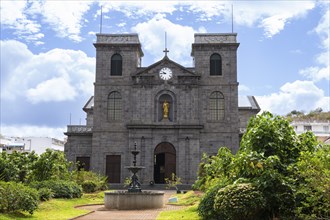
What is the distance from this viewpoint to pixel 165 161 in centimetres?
4319

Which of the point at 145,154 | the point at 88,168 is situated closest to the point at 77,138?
the point at 88,168

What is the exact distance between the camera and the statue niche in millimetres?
43562

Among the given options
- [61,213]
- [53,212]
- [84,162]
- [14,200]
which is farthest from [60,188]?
[84,162]

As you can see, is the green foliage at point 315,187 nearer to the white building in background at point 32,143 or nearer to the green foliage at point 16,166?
the green foliage at point 16,166

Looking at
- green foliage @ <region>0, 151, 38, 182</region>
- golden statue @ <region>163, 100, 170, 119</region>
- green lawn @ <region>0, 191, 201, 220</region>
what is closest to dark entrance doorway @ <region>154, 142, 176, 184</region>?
golden statue @ <region>163, 100, 170, 119</region>

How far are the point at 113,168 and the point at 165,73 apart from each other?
11.0m

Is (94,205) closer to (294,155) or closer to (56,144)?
(294,155)

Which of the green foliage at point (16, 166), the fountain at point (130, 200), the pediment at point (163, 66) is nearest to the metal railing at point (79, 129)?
the pediment at point (163, 66)

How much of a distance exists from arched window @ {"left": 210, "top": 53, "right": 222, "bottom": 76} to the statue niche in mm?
5266

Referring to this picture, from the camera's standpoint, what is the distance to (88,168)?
44.8 m

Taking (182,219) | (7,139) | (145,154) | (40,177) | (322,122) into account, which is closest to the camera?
(182,219)

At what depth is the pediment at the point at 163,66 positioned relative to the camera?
4412 cm

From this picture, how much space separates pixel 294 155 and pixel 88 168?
32.2m

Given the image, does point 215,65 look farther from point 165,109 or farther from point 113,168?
point 113,168
